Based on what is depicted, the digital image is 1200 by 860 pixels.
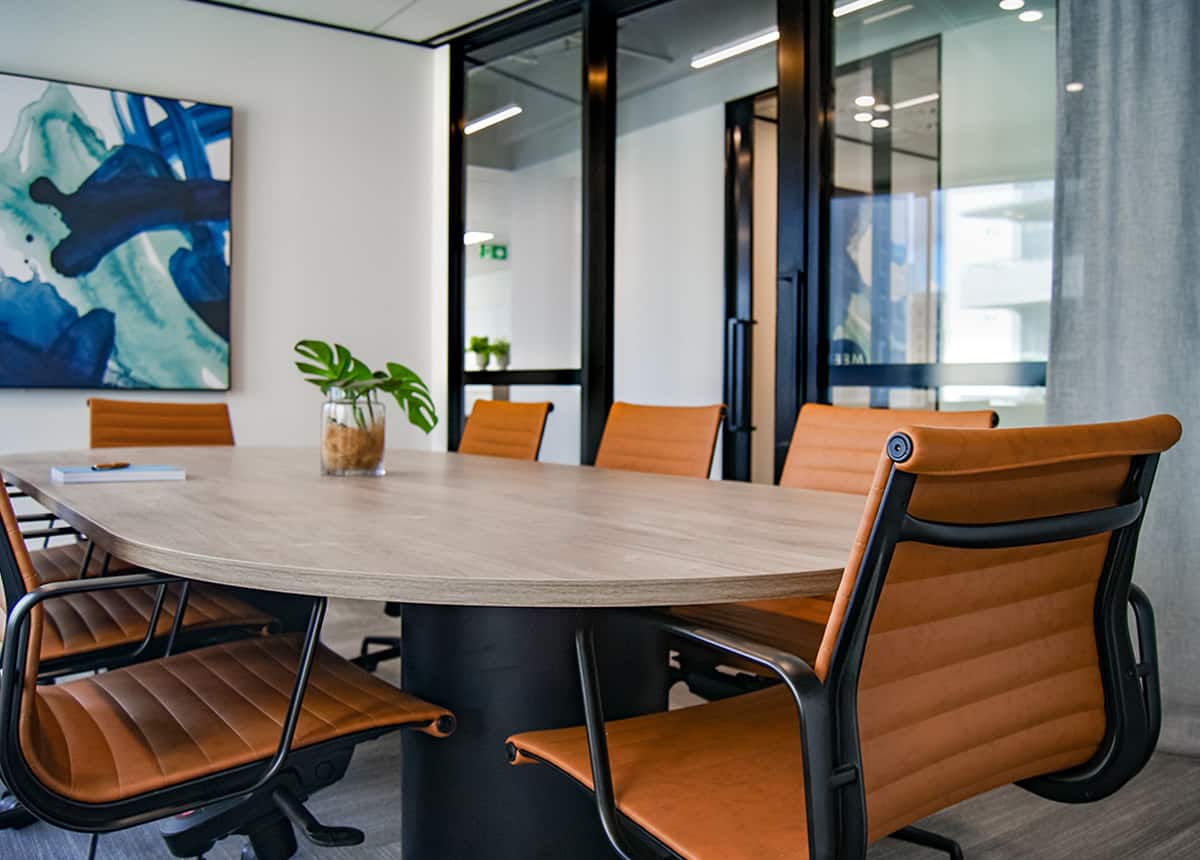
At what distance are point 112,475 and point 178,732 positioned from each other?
111cm

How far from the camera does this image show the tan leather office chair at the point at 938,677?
101 centimetres

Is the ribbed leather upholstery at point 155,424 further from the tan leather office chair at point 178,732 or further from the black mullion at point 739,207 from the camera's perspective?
the black mullion at point 739,207

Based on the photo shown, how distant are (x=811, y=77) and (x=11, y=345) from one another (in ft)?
13.1

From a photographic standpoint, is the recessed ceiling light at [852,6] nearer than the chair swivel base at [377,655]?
No

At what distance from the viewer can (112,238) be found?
5.09 meters

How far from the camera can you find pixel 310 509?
1.87 meters

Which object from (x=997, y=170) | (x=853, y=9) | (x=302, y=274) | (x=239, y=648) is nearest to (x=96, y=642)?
(x=239, y=648)

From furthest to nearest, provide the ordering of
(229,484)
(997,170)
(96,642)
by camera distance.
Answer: (997,170) → (229,484) → (96,642)

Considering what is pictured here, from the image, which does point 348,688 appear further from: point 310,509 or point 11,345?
point 11,345

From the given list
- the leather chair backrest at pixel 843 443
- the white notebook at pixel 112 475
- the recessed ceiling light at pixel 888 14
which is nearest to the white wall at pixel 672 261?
the recessed ceiling light at pixel 888 14

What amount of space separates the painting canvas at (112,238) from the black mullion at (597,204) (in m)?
2.00

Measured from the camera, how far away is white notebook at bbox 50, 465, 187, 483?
237 centimetres

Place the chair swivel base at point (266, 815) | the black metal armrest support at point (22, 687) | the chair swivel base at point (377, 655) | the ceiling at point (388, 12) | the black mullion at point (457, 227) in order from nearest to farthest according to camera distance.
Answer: the black metal armrest support at point (22, 687), the chair swivel base at point (266, 815), the chair swivel base at point (377, 655), the ceiling at point (388, 12), the black mullion at point (457, 227)

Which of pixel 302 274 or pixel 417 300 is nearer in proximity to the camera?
pixel 302 274
